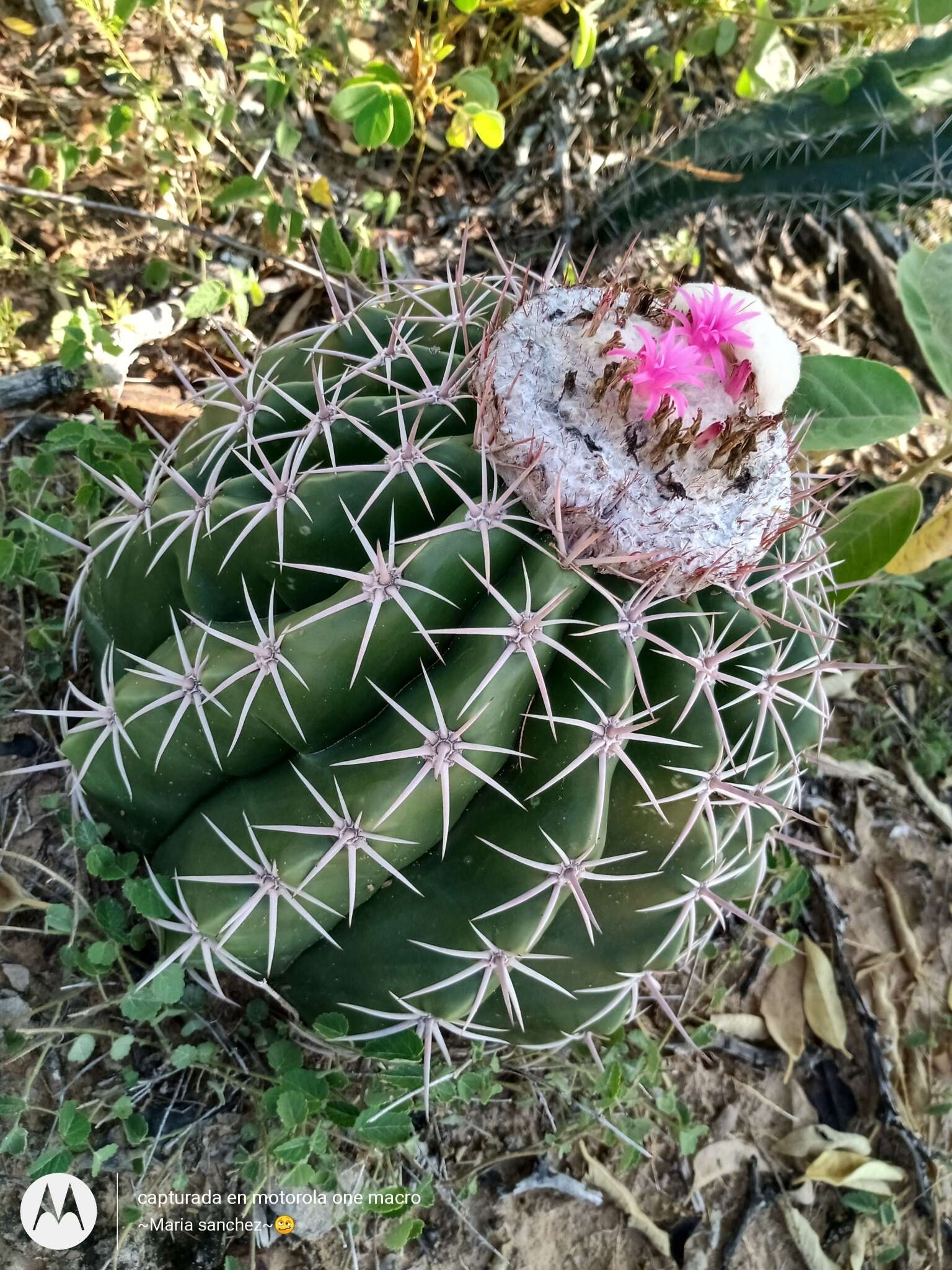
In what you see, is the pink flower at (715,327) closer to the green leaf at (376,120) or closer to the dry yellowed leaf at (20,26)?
the green leaf at (376,120)

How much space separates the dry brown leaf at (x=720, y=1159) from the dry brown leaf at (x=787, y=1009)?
204 millimetres

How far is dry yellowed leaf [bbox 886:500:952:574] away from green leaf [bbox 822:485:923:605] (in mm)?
170

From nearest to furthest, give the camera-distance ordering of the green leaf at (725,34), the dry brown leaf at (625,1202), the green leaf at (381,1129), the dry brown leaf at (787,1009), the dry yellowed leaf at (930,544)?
the green leaf at (381,1129) → the dry brown leaf at (625,1202) → the dry yellowed leaf at (930,544) → the dry brown leaf at (787,1009) → the green leaf at (725,34)

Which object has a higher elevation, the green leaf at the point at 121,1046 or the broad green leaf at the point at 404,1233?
the green leaf at the point at 121,1046

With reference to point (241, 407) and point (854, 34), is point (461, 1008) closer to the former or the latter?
point (241, 407)

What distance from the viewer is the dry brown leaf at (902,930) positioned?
258cm

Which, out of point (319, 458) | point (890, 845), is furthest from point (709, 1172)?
point (319, 458)

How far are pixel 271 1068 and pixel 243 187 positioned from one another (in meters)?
2.11

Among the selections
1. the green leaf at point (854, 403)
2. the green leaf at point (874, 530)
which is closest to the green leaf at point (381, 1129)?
the green leaf at point (874, 530)

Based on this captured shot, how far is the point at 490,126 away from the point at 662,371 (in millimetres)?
1357

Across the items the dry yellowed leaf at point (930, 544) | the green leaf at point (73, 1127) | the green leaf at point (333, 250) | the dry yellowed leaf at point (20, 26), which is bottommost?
the green leaf at point (73, 1127)

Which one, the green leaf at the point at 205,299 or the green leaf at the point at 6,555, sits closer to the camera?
the green leaf at the point at 6,555

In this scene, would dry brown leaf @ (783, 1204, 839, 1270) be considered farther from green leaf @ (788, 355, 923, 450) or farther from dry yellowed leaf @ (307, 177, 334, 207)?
dry yellowed leaf @ (307, 177, 334, 207)

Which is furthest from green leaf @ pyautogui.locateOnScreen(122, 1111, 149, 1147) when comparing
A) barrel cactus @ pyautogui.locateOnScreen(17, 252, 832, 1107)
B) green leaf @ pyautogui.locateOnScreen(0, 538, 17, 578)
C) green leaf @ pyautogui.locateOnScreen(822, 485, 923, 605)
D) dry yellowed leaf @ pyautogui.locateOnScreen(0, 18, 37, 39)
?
dry yellowed leaf @ pyautogui.locateOnScreen(0, 18, 37, 39)
